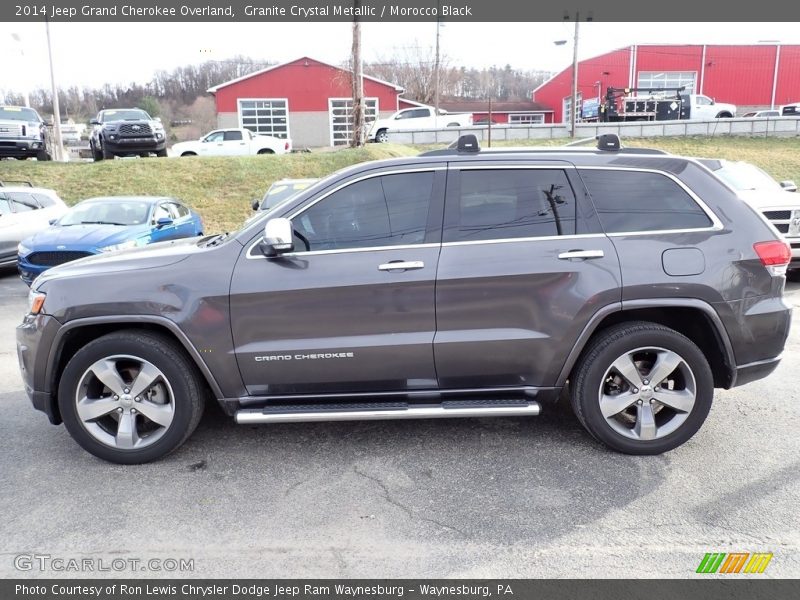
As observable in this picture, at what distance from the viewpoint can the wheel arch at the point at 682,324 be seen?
3.84 m

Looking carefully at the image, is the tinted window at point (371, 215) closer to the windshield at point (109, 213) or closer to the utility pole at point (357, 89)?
the windshield at point (109, 213)

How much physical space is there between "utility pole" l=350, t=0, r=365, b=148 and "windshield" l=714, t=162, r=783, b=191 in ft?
39.0

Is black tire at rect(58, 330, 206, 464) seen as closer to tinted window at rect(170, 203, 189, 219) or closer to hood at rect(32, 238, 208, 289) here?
hood at rect(32, 238, 208, 289)

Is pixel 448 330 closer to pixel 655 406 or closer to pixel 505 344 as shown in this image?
pixel 505 344

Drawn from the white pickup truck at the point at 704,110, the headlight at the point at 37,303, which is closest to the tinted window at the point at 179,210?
the headlight at the point at 37,303

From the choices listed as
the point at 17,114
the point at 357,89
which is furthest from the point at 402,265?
the point at 17,114

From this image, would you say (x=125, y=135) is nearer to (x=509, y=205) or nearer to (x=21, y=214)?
(x=21, y=214)

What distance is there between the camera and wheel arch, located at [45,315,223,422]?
3838 mm

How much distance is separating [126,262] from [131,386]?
0.78 m

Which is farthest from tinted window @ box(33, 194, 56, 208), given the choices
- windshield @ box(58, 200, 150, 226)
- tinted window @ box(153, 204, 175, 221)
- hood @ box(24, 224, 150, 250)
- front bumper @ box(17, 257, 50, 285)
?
front bumper @ box(17, 257, 50, 285)

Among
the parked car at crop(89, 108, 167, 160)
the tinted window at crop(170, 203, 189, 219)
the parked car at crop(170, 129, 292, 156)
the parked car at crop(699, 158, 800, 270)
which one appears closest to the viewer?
the parked car at crop(699, 158, 800, 270)

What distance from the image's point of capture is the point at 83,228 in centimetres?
986
